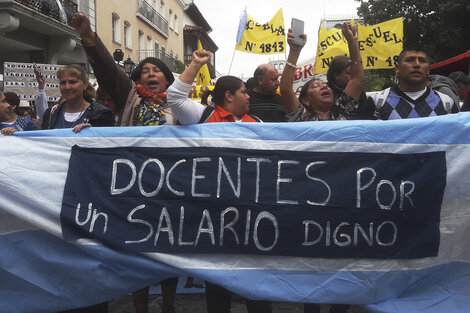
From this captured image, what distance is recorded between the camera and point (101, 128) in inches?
104

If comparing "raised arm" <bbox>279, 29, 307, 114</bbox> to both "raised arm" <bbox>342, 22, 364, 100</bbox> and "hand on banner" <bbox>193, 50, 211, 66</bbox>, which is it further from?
"hand on banner" <bbox>193, 50, 211, 66</bbox>

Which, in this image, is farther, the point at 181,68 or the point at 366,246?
the point at 181,68

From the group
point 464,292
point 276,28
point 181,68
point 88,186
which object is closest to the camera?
point 464,292

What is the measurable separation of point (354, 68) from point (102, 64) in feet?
5.69

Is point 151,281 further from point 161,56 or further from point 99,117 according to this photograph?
point 161,56

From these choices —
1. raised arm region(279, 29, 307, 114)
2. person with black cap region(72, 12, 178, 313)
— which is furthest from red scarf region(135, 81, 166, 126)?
raised arm region(279, 29, 307, 114)

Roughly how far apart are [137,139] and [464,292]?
2063 millimetres

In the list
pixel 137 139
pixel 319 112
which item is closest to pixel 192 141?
pixel 137 139

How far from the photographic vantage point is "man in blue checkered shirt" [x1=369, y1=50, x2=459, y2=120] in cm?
289

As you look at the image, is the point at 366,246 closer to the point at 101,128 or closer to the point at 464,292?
the point at 464,292

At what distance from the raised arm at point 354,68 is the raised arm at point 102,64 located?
160 centimetres

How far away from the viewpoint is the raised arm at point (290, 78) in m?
3.42

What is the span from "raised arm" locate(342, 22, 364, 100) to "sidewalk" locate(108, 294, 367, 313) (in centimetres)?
171

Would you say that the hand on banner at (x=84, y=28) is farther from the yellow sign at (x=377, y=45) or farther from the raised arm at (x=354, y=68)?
the yellow sign at (x=377, y=45)
